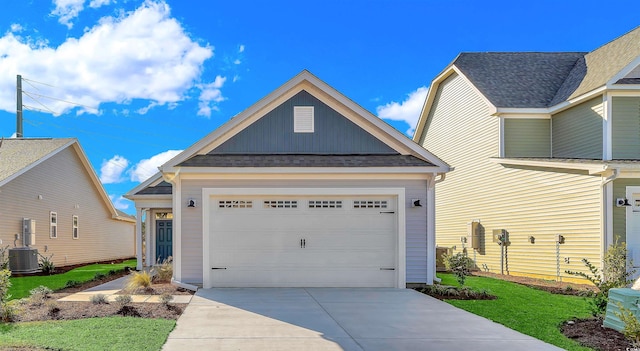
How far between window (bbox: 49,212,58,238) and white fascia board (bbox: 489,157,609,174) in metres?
Answer: 16.1

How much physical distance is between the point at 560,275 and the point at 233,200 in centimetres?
948

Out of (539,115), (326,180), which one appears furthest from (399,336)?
(539,115)

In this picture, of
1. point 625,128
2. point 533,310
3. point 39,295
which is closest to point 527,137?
point 625,128

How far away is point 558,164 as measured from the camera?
14.7 meters

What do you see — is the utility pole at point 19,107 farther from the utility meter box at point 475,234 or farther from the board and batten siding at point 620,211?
the board and batten siding at point 620,211

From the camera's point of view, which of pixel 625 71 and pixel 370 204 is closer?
pixel 370 204

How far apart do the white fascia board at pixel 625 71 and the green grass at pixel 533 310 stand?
6380 millimetres

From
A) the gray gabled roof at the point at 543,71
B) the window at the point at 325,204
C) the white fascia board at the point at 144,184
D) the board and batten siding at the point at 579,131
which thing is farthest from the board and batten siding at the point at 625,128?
the white fascia board at the point at 144,184

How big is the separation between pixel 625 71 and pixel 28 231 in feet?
63.1

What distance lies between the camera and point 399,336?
7.38m

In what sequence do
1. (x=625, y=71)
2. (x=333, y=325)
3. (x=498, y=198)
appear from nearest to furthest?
(x=333, y=325) < (x=625, y=71) < (x=498, y=198)

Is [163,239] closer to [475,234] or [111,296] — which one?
[111,296]

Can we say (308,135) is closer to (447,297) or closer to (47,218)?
(447,297)

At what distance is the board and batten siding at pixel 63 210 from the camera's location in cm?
1775
